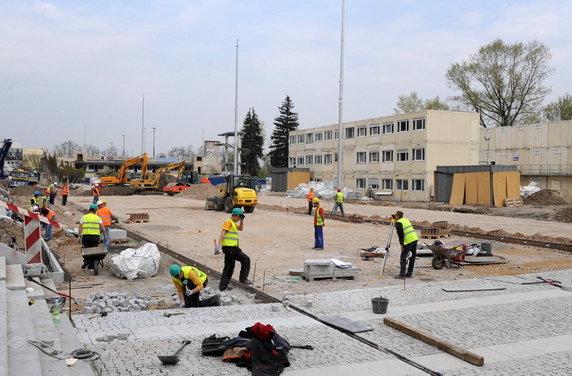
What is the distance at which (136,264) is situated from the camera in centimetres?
1222

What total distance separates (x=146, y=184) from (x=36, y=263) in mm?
41609

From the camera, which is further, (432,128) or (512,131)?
(512,131)

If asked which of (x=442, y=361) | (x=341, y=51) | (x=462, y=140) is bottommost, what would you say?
(x=442, y=361)

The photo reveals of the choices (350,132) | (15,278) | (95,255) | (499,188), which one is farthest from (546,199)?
(15,278)

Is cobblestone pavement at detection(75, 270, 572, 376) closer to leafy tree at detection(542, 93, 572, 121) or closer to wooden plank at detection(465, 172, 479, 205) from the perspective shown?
wooden plank at detection(465, 172, 479, 205)

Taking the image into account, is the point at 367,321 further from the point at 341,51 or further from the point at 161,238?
the point at 341,51

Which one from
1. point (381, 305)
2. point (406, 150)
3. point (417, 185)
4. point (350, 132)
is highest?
point (350, 132)

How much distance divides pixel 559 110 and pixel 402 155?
87.3ft

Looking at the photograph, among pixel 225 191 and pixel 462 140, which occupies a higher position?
pixel 462 140

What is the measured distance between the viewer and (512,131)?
5616 cm

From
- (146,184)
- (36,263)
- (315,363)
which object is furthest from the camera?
(146,184)

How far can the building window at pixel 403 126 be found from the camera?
51.2 m

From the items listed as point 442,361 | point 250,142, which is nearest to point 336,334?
point 442,361

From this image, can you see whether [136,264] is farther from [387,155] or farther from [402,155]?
[387,155]
